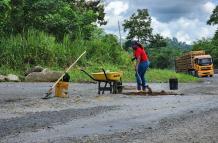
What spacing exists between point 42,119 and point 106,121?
148 cm

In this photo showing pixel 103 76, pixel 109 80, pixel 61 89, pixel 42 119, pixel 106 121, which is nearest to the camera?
pixel 106 121

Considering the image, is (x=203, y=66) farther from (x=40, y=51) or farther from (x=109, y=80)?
(x=109, y=80)

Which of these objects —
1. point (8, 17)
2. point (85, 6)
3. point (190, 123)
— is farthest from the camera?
point (85, 6)

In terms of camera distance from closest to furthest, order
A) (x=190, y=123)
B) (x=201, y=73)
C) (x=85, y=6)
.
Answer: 1. (x=190, y=123)
2. (x=85, y=6)
3. (x=201, y=73)

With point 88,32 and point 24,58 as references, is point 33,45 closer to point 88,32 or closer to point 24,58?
point 24,58

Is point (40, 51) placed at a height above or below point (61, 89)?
above

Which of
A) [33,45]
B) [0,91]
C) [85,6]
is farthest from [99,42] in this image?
[0,91]

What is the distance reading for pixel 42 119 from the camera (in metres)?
12.8

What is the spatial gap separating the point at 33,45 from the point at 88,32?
806 centimetres

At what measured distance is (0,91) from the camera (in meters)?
22.9

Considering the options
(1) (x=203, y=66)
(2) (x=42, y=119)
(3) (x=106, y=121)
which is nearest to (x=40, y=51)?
(2) (x=42, y=119)

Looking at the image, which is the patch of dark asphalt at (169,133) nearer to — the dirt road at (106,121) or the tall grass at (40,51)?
the dirt road at (106,121)

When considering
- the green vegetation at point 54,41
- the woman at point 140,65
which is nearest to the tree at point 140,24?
the green vegetation at point 54,41

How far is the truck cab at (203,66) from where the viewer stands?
6384 cm
